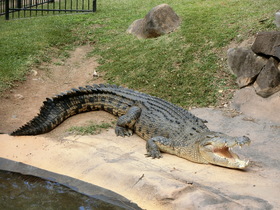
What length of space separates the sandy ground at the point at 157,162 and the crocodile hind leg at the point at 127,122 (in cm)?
14

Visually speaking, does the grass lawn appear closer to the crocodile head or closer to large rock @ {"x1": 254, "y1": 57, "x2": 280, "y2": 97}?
large rock @ {"x1": 254, "y1": 57, "x2": 280, "y2": 97}

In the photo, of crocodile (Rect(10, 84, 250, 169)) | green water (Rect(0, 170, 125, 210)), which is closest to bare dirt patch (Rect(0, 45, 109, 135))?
crocodile (Rect(10, 84, 250, 169))

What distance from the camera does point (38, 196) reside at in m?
5.09

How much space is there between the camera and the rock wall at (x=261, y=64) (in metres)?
7.66

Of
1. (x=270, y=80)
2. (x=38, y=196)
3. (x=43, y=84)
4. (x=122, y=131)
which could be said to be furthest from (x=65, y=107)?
(x=270, y=80)

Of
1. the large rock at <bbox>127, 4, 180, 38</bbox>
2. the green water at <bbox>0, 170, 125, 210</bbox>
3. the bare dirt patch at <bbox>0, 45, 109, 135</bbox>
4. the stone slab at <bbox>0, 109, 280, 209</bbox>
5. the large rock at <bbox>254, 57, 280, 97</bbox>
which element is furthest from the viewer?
the large rock at <bbox>127, 4, 180, 38</bbox>

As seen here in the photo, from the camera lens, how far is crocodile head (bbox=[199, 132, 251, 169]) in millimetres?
5250

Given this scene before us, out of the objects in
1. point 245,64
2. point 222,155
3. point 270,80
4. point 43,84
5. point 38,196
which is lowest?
point 38,196

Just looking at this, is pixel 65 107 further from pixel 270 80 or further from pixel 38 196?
pixel 270 80

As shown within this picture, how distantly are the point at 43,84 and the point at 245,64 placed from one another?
4.11 meters

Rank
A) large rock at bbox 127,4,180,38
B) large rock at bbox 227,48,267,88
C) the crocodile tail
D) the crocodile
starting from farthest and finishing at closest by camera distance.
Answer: large rock at bbox 127,4,180,38, large rock at bbox 227,48,267,88, the crocodile tail, the crocodile

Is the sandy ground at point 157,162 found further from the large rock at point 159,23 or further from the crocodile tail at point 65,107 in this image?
the large rock at point 159,23

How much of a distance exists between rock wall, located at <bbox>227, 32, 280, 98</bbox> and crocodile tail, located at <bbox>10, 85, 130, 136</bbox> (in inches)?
101

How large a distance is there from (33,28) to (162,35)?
3.85 meters
